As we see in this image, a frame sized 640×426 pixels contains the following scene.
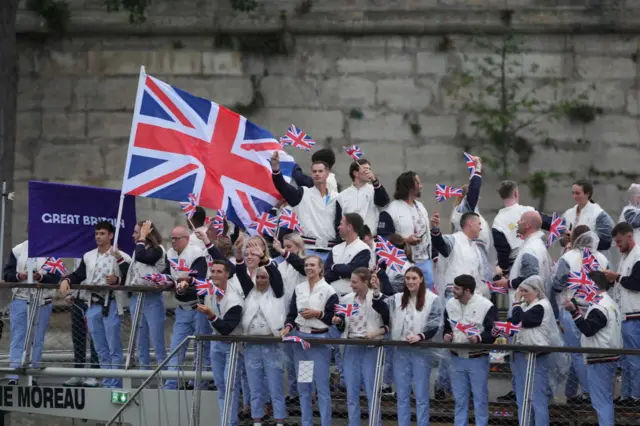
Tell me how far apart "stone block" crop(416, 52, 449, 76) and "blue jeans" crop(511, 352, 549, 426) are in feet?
27.3

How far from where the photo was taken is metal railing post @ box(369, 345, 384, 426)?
574 inches

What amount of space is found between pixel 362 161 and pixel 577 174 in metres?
6.44

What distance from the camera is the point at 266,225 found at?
16.3 metres

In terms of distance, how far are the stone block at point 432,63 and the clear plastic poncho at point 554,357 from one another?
25.6 feet

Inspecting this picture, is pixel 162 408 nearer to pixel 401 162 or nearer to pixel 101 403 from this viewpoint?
pixel 101 403

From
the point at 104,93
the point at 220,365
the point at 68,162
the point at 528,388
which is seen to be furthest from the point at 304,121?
the point at 528,388

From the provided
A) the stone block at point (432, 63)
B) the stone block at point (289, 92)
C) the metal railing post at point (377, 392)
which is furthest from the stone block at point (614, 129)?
the metal railing post at point (377, 392)

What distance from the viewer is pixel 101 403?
16.9 m

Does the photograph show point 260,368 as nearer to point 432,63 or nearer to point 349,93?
point 349,93

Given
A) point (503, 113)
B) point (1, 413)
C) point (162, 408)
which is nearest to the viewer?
point (162, 408)

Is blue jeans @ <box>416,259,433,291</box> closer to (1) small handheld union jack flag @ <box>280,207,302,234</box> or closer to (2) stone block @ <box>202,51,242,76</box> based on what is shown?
(1) small handheld union jack flag @ <box>280,207,302,234</box>

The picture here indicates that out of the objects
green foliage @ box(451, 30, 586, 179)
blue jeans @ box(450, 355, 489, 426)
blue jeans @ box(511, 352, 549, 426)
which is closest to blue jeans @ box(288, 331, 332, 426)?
blue jeans @ box(450, 355, 489, 426)

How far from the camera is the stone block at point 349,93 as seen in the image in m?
22.3

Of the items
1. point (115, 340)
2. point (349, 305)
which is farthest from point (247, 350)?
point (115, 340)
